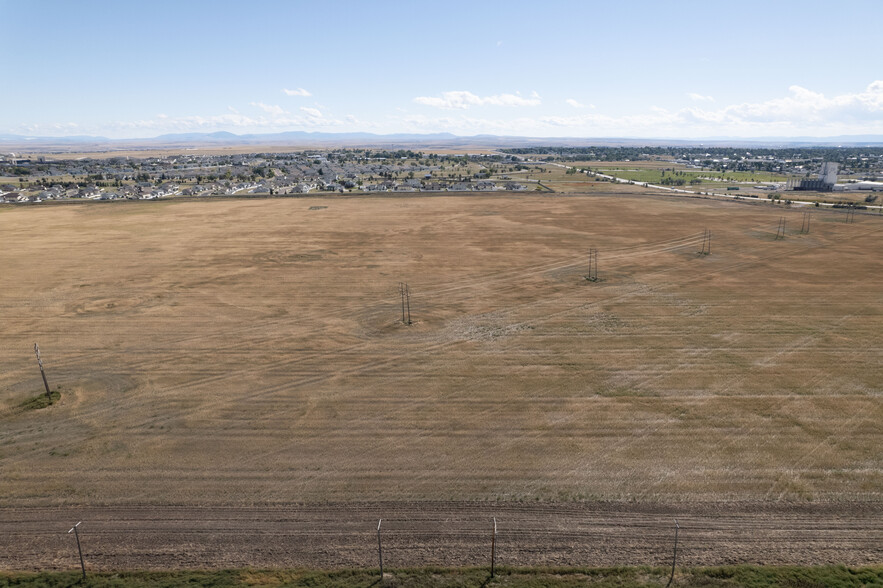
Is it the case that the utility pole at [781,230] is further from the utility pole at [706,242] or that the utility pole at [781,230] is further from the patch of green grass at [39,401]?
the patch of green grass at [39,401]

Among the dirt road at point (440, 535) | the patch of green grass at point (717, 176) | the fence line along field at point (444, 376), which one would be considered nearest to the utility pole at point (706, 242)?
the fence line along field at point (444, 376)

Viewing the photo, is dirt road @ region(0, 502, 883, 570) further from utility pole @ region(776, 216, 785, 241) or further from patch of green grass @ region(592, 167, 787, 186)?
patch of green grass @ region(592, 167, 787, 186)

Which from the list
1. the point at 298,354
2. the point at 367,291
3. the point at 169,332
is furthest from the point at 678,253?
the point at 169,332

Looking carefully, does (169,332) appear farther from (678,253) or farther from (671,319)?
(678,253)

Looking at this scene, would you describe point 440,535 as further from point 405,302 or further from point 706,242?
point 706,242

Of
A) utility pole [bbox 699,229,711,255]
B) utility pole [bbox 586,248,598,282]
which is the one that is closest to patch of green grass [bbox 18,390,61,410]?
utility pole [bbox 586,248,598,282]

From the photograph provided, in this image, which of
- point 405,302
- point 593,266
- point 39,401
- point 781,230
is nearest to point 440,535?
point 39,401
